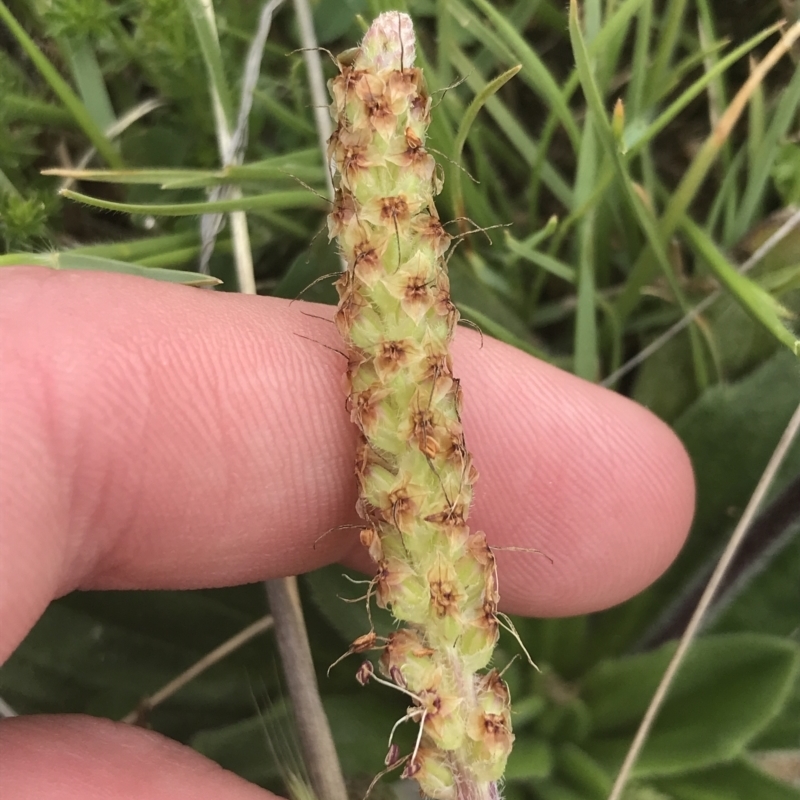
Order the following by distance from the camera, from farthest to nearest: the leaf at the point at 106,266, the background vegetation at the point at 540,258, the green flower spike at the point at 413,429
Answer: the background vegetation at the point at 540,258, the leaf at the point at 106,266, the green flower spike at the point at 413,429

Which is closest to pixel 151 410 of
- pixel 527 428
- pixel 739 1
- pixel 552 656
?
pixel 527 428

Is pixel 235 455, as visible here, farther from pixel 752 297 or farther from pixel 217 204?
pixel 752 297

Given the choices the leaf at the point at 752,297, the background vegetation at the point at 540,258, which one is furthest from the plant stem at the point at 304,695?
the leaf at the point at 752,297

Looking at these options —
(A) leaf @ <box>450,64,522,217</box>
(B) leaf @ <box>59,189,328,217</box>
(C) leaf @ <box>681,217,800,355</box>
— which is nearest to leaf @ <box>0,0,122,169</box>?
(B) leaf @ <box>59,189,328,217</box>

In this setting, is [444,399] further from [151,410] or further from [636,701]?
[636,701]

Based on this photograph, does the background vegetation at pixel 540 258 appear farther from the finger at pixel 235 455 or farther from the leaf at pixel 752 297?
the finger at pixel 235 455

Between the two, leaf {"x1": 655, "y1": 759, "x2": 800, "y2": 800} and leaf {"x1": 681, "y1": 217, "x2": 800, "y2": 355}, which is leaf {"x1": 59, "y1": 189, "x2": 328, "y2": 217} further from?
leaf {"x1": 655, "y1": 759, "x2": 800, "y2": 800}
